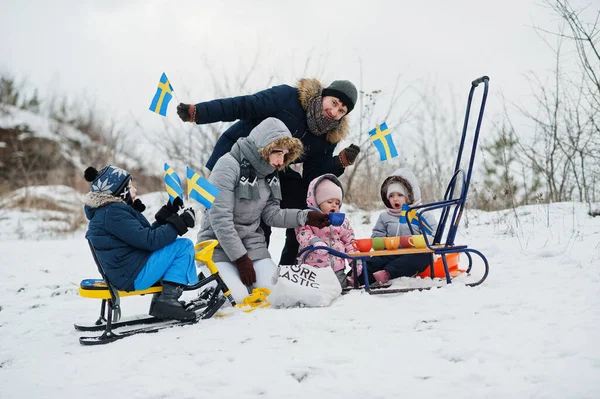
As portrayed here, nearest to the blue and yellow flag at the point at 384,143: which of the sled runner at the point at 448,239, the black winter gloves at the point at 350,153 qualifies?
the black winter gloves at the point at 350,153

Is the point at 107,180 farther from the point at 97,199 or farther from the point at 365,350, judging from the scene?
the point at 365,350

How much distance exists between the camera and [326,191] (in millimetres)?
3934

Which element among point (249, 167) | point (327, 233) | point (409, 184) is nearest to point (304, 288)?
point (327, 233)

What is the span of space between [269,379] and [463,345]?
2.99 ft

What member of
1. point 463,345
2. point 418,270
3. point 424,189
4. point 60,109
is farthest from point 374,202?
point 60,109

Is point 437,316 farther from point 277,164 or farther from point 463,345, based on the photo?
point 277,164

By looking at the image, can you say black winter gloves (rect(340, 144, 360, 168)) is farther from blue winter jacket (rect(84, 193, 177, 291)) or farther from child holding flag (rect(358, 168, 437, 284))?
blue winter jacket (rect(84, 193, 177, 291))

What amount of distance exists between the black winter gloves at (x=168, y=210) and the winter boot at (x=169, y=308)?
0.45 meters

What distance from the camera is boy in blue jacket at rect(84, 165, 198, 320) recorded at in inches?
118

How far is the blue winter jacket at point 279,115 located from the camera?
12.2 feet

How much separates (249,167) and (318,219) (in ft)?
2.20

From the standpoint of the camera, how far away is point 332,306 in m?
3.06

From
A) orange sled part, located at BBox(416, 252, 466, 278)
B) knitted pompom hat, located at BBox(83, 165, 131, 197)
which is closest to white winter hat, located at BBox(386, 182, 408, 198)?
orange sled part, located at BBox(416, 252, 466, 278)

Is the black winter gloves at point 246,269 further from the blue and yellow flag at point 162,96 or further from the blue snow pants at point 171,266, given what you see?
the blue and yellow flag at point 162,96
